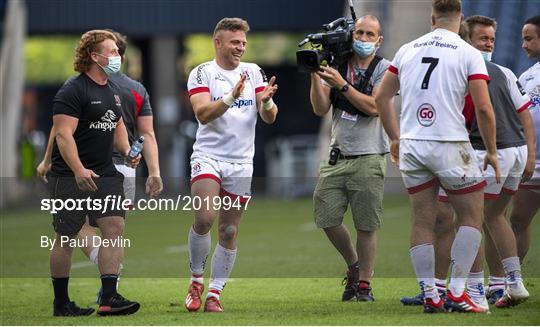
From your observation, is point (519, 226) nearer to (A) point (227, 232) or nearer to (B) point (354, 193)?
(B) point (354, 193)

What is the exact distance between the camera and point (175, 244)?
15188mm

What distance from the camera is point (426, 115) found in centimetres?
827

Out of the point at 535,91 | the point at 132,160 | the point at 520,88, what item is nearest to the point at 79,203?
the point at 132,160

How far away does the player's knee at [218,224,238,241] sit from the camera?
9289mm

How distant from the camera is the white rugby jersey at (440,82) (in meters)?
8.21

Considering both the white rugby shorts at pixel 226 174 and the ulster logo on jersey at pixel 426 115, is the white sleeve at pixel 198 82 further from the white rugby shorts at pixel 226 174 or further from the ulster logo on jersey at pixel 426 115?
the ulster logo on jersey at pixel 426 115

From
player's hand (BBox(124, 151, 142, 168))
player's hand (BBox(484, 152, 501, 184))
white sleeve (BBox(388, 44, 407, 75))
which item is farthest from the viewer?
player's hand (BBox(124, 151, 142, 168))

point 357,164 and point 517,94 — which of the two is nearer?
point 517,94

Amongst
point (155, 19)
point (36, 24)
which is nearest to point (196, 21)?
point (155, 19)

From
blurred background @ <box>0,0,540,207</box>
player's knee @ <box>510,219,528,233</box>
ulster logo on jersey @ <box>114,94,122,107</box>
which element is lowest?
blurred background @ <box>0,0,540,207</box>

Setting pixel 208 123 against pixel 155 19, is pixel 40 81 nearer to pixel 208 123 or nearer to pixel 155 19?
pixel 155 19

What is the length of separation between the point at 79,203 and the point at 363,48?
2539 mm

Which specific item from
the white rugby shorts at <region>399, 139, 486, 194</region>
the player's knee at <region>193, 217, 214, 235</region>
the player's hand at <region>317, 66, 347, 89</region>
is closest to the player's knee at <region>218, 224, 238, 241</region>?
the player's knee at <region>193, 217, 214, 235</region>

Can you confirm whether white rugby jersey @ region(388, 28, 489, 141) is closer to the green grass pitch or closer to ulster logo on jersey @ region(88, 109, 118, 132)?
the green grass pitch
